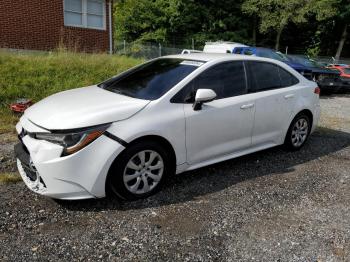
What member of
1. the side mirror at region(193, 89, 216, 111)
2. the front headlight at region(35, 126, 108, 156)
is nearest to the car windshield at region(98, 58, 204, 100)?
the side mirror at region(193, 89, 216, 111)

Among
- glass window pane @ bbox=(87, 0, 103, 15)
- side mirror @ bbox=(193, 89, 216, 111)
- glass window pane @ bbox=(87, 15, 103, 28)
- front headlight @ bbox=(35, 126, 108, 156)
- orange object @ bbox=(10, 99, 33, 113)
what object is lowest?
orange object @ bbox=(10, 99, 33, 113)

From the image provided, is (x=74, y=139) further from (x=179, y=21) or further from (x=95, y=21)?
(x=179, y=21)

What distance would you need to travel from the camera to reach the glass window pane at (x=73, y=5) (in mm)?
15180

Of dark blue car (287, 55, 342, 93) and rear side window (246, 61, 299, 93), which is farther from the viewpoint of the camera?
dark blue car (287, 55, 342, 93)

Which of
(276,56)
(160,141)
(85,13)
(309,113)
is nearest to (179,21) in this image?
(85,13)

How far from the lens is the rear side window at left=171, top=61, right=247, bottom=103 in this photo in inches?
172

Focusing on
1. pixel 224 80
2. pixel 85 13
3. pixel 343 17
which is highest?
pixel 343 17

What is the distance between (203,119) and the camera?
14.4ft

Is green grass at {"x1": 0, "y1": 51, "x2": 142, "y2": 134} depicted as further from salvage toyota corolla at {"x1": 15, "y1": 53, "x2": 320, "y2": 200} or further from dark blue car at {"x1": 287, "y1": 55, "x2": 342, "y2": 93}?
dark blue car at {"x1": 287, "y1": 55, "x2": 342, "y2": 93}

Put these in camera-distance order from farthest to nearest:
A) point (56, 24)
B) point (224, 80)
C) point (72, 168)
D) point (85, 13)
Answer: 1. point (85, 13)
2. point (56, 24)
3. point (224, 80)
4. point (72, 168)

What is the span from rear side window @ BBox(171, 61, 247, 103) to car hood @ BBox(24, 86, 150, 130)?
1.73 ft

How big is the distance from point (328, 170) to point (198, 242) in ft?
9.44

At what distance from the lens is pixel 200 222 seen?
3.71m

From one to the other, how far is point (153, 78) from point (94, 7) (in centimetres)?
1265
